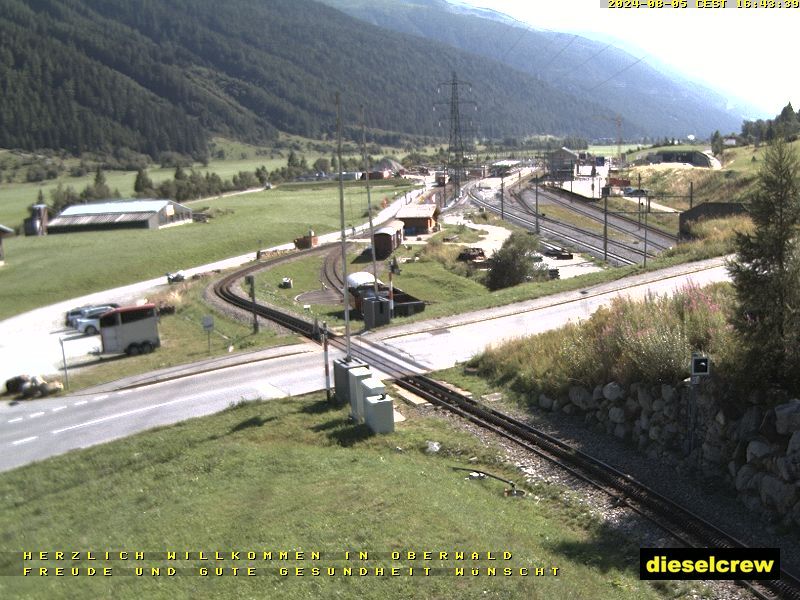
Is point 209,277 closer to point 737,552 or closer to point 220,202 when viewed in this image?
Result: point 737,552

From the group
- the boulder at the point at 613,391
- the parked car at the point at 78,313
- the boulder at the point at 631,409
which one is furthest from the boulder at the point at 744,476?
the parked car at the point at 78,313

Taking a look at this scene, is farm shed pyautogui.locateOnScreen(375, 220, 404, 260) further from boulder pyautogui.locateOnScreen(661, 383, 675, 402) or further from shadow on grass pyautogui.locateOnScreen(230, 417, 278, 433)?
boulder pyautogui.locateOnScreen(661, 383, 675, 402)

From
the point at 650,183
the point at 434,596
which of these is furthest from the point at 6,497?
the point at 650,183

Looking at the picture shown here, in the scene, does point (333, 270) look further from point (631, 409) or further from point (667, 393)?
point (667, 393)

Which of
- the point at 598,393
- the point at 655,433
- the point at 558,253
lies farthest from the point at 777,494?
the point at 558,253

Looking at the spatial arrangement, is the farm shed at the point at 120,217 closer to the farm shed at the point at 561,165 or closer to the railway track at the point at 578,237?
the railway track at the point at 578,237
